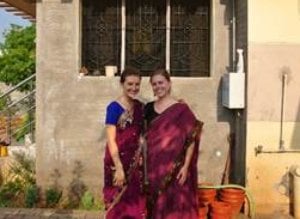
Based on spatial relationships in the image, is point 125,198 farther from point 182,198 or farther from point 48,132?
point 48,132

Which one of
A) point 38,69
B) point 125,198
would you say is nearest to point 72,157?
point 38,69

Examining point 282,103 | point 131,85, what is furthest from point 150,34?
point 131,85

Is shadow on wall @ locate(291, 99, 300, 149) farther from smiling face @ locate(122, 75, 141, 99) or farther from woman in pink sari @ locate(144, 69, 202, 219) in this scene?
smiling face @ locate(122, 75, 141, 99)

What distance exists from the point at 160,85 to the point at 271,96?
272 cm

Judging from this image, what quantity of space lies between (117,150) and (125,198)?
0.54 m

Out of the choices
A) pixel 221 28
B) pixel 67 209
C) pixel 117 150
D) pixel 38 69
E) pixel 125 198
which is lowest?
pixel 67 209

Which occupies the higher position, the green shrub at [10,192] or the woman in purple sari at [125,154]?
the woman in purple sari at [125,154]

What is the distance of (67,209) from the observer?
839cm

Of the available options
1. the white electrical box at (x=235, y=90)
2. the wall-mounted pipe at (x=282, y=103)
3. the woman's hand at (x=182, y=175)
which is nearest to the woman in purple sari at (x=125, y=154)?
the woman's hand at (x=182, y=175)

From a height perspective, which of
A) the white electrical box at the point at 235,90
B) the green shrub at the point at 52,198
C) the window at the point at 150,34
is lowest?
the green shrub at the point at 52,198

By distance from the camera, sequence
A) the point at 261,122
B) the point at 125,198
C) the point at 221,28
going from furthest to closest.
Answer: the point at 221,28, the point at 261,122, the point at 125,198

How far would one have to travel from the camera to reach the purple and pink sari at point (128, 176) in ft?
19.1

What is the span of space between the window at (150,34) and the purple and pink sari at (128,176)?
3051mm

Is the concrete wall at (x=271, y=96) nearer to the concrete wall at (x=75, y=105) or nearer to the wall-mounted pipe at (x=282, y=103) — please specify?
the wall-mounted pipe at (x=282, y=103)
